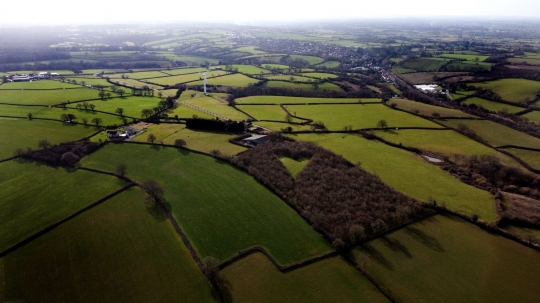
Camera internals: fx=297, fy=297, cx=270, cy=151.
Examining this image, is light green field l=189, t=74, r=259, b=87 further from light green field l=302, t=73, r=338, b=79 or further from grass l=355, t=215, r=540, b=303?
grass l=355, t=215, r=540, b=303

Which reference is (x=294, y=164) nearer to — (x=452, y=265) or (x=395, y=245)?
(x=395, y=245)

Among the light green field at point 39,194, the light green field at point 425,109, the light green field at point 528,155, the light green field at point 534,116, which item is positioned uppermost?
the light green field at point 425,109

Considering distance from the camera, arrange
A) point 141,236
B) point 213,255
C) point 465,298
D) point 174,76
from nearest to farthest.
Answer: point 465,298
point 213,255
point 141,236
point 174,76

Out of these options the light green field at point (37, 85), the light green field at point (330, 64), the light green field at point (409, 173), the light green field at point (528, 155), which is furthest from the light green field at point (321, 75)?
the light green field at point (37, 85)

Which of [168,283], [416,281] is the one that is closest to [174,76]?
[168,283]

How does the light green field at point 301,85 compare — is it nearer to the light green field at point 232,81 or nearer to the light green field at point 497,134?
the light green field at point 232,81

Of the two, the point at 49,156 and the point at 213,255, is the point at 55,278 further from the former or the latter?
the point at 49,156

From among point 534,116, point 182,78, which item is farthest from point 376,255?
point 182,78
